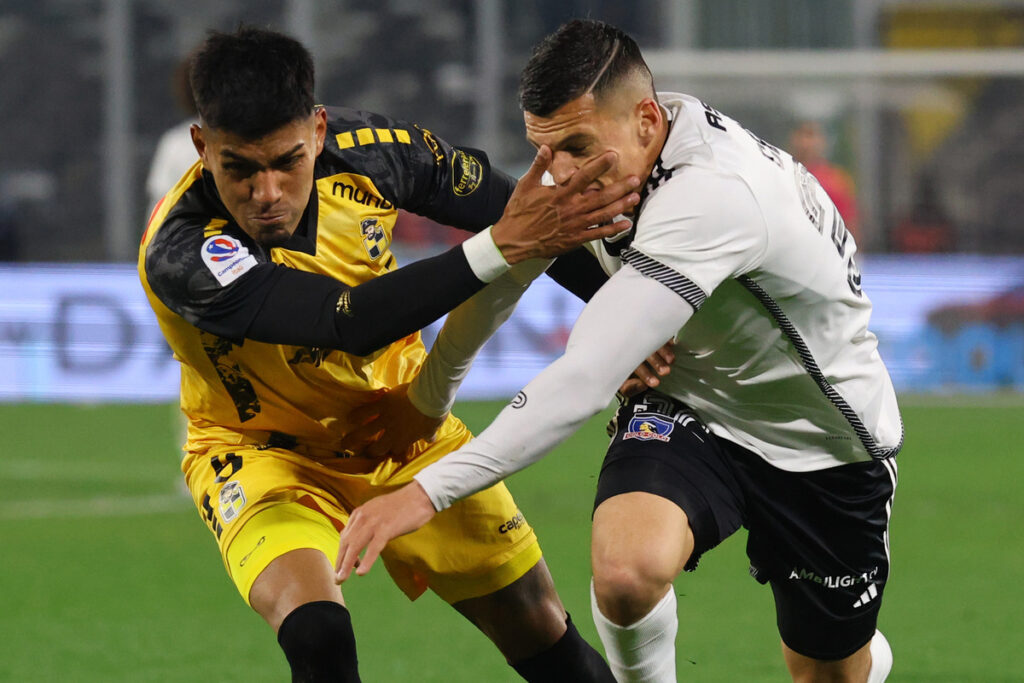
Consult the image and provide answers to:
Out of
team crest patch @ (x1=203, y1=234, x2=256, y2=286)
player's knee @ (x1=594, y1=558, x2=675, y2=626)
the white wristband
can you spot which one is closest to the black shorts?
player's knee @ (x1=594, y1=558, x2=675, y2=626)

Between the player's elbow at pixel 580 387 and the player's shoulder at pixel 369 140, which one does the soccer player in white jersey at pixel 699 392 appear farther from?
the player's shoulder at pixel 369 140

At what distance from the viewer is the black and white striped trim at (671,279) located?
12.0ft

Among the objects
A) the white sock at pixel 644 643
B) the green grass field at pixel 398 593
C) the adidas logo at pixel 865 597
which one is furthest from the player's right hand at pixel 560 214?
the green grass field at pixel 398 593

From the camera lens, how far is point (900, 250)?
53.0ft

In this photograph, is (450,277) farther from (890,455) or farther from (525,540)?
(890,455)

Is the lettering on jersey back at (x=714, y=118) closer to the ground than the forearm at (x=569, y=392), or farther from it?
farther from it

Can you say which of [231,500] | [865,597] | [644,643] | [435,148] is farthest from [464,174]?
[865,597]

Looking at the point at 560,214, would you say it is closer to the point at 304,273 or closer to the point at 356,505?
the point at 304,273

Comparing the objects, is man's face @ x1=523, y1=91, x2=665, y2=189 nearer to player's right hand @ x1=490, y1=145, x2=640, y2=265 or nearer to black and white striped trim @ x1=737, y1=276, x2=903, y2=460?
player's right hand @ x1=490, y1=145, x2=640, y2=265

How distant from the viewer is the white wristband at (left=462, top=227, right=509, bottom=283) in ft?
12.3

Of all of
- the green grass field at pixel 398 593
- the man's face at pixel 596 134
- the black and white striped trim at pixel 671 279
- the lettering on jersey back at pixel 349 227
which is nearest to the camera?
the black and white striped trim at pixel 671 279

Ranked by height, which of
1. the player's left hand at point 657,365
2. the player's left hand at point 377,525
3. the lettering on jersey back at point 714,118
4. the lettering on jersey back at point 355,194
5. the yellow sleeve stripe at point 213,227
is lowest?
the player's left hand at point 657,365

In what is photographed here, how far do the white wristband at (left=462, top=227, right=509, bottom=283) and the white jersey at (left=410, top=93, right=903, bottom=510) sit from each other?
23 centimetres

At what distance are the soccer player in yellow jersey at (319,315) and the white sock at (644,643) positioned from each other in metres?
0.33
